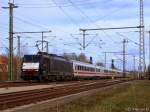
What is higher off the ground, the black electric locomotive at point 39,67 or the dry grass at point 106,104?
the black electric locomotive at point 39,67

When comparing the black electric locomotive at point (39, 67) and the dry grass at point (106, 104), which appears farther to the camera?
the black electric locomotive at point (39, 67)

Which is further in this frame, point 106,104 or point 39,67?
point 39,67

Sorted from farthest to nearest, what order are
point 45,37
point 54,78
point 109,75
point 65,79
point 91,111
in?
point 109,75 < point 45,37 < point 65,79 < point 54,78 < point 91,111

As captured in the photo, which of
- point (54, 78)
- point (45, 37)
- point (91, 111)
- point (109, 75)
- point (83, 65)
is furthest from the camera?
point (109, 75)

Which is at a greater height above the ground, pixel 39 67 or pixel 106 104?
pixel 39 67

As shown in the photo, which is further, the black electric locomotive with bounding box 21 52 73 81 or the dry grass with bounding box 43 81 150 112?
the black electric locomotive with bounding box 21 52 73 81

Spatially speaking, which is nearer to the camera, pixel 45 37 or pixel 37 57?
pixel 37 57

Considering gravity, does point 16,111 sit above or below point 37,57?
below

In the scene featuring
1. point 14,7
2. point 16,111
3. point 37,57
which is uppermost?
point 14,7

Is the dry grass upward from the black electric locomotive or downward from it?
downward

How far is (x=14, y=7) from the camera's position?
54250 millimetres

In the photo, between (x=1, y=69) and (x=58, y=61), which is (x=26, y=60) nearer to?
(x=58, y=61)

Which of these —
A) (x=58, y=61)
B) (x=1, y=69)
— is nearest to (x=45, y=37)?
(x=1, y=69)

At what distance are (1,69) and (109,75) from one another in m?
37.6
